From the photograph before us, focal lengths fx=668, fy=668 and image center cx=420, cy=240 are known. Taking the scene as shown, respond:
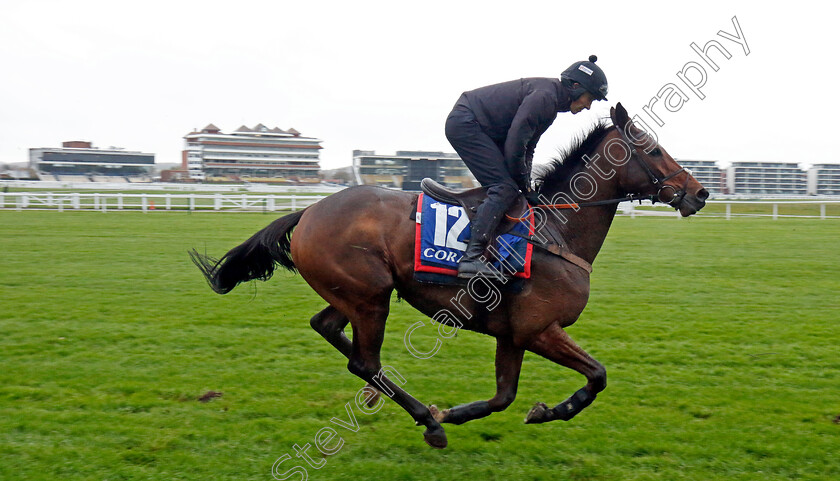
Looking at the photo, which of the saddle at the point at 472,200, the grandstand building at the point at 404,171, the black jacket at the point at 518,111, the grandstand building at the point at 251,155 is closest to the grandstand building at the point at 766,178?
the grandstand building at the point at 404,171

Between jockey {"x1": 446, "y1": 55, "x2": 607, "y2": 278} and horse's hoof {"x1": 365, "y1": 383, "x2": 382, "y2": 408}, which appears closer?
jockey {"x1": 446, "y1": 55, "x2": 607, "y2": 278}

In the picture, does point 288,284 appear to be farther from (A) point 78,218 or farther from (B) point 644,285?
(A) point 78,218

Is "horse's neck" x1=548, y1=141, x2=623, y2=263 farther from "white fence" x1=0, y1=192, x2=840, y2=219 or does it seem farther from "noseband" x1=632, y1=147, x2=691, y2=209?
"white fence" x1=0, y1=192, x2=840, y2=219

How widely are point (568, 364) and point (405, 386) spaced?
1.71 meters

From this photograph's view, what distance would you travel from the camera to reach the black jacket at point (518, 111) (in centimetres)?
439

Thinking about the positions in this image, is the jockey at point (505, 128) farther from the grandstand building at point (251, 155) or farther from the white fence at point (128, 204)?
the grandstand building at point (251, 155)

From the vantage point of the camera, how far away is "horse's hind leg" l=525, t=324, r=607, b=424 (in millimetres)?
4293

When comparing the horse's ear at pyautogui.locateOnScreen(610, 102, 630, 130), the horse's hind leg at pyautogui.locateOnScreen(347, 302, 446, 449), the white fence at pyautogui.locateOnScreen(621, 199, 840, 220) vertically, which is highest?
the horse's ear at pyautogui.locateOnScreen(610, 102, 630, 130)

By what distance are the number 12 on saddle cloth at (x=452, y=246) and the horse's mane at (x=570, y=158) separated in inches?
21.3

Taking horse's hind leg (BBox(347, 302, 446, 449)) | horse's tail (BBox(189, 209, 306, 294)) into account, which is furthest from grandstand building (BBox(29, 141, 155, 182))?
horse's hind leg (BBox(347, 302, 446, 449))

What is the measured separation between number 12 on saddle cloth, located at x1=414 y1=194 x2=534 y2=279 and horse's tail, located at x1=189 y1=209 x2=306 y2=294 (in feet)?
3.41

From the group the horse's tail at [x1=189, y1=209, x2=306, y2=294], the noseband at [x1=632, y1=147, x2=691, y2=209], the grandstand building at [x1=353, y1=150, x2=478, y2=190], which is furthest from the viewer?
the grandstand building at [x1=353, y1=150, x2=478, y2=190]

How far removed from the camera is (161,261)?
42.7 feet

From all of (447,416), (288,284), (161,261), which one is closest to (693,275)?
(288,284)
